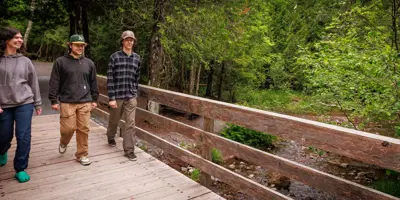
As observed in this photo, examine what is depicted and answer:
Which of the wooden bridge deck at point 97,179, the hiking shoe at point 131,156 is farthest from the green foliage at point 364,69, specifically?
the hiking shoe at point 131,156

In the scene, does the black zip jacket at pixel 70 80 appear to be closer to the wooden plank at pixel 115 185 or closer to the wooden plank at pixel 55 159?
the wooden plank at pixel 55 159

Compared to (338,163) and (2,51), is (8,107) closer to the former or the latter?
(2,51)

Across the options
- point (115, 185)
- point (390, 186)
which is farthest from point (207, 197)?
point (390, 186)

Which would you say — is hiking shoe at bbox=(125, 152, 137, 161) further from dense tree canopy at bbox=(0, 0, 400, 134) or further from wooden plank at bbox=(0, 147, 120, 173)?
dense tree canopy at bbox=(0, 0, 400, 134)

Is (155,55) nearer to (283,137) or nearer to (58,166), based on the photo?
(58,166)

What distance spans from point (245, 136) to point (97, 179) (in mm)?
6078

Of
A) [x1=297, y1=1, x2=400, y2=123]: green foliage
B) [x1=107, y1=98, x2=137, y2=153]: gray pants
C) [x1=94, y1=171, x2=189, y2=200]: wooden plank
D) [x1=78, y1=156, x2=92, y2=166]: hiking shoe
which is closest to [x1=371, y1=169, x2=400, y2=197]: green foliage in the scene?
[x1=297, y1=1, x2=400, y2=123]: green foliage

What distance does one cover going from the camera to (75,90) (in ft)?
12.9

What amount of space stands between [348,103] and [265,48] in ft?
33.9

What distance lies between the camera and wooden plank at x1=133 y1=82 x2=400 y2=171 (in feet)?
6.77

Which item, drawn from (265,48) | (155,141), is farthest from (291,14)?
(155,141)

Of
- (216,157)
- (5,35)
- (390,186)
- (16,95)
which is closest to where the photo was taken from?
(5,35)

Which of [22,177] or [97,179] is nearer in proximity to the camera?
[22,177]

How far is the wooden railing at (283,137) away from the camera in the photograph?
2141 mm
